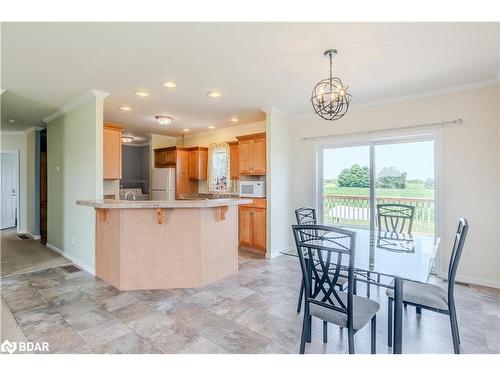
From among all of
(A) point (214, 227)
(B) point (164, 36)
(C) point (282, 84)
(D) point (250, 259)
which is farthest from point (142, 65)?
(D) point (250, 259)

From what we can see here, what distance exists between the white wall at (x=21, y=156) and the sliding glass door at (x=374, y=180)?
6929mm

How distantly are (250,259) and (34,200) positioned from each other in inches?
207

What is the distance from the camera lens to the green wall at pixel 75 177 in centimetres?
369

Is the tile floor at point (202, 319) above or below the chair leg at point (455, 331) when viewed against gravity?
below

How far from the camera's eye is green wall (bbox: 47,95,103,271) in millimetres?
3689

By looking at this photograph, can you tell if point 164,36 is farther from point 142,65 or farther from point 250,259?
point 250,259

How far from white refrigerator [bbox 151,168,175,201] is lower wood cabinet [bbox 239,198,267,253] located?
212 cm

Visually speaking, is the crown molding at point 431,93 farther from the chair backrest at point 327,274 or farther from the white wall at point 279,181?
the chair backrest at point 327,274

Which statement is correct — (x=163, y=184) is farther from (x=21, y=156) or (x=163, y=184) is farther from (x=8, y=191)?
(x=8, y=191)

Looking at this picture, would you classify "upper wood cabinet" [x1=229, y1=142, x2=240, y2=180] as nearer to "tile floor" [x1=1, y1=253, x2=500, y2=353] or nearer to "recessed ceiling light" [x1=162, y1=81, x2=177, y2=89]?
"recessed ceiling light" [x1=162, y1=81, x2=177, y2=89]

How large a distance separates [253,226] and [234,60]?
301 cm

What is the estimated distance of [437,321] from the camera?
2477 millimetres

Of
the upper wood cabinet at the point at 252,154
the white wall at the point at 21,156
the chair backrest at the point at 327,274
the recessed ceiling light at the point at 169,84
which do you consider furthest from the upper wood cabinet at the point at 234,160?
the white wall at the point at 21,156
